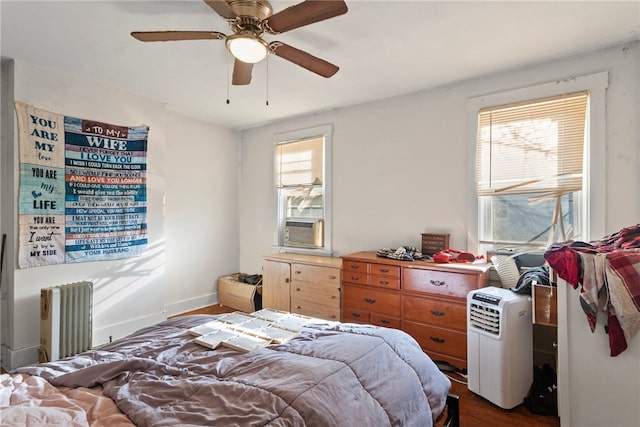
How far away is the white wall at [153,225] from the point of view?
2816mm

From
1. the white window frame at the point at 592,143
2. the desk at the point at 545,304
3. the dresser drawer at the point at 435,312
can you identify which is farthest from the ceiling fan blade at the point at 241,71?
the desk at the point at 545,304

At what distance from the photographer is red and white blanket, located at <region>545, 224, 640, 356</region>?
1732mm

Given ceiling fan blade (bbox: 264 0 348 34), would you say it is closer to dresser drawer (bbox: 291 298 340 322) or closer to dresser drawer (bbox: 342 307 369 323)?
dresser drawer (bbox: 342 307 369 323)

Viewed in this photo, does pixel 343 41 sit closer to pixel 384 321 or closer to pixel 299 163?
pixel 299 163

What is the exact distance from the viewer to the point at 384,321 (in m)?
3.07

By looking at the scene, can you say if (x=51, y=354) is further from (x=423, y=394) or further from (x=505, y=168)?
(x=505, y=168)

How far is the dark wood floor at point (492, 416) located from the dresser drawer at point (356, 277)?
3.95 feet

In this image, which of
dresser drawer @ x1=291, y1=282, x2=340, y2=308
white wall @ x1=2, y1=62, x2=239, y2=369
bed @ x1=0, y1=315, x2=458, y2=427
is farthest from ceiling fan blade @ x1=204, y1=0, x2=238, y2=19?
dresser drawer @ x1=291, y1=282, x2=340, y2=308

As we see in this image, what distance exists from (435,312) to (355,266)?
33.2 inches

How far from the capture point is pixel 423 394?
5.15ft

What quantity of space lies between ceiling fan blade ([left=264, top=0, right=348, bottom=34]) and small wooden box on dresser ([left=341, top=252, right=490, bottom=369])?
204 centimetres

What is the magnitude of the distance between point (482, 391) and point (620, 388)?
0.77m

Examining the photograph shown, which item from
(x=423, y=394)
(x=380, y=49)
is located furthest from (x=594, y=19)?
(x=423, y=394)

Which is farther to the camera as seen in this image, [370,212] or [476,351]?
[370,212]
